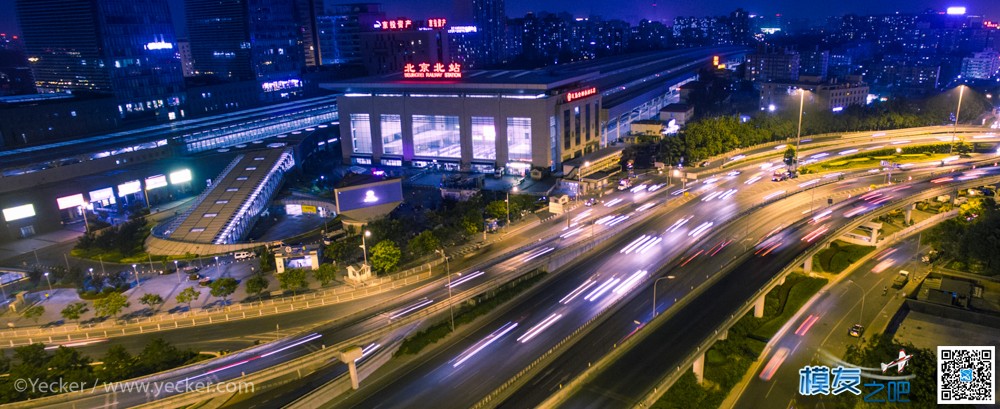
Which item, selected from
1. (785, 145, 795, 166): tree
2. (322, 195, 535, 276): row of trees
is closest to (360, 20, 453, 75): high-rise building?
(322, 195, 535, 276): row of trees

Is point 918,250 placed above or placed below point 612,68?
below

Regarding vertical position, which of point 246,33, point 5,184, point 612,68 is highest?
point 246,33

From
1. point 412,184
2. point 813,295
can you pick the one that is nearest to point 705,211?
point 813,295

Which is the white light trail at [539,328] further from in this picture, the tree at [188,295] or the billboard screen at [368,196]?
the billboard screen at [368,196]

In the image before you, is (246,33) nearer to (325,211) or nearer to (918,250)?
(325,211)

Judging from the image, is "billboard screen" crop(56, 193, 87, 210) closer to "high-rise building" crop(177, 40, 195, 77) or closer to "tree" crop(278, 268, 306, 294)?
"tree" crop(278, 268, 306, 294)

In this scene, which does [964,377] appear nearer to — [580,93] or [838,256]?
[838,256]

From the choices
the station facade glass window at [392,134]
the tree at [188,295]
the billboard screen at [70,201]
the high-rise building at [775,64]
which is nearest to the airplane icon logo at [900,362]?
the tree at [188,295]
